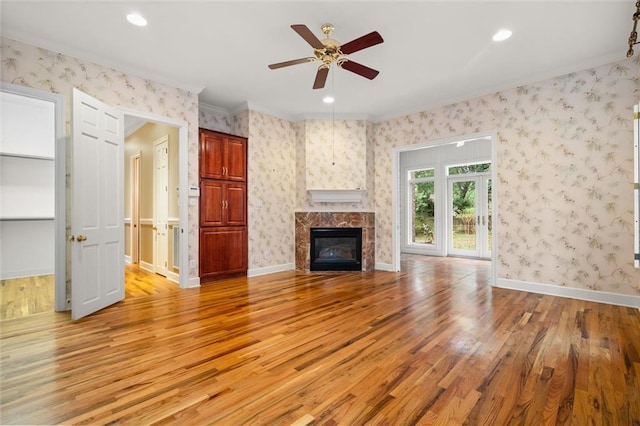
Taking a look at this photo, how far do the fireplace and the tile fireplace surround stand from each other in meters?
0.08

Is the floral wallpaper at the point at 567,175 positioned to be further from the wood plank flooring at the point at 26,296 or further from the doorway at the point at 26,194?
the doorway at the point at 26,194

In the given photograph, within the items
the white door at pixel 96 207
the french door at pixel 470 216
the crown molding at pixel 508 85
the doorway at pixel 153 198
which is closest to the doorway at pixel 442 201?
the french door at pixel 470 216

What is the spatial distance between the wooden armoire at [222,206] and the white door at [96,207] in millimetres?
1196

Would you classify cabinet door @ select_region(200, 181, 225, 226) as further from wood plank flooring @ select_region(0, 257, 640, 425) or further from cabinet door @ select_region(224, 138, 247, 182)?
wood plank flooring @ select_region(0, 257, 640, 425)

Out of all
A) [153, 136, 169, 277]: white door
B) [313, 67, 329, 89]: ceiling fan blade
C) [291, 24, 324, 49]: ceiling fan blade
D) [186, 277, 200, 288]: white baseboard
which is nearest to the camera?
[291, 24, 324, 49]: ceiling fan blade

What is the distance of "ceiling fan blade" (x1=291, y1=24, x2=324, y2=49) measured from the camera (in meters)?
2.46

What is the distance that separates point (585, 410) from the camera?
64.6 inches

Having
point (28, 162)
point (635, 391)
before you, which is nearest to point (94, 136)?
point (28, 162)

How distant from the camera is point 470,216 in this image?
7.50 meters

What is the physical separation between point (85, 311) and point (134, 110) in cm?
253

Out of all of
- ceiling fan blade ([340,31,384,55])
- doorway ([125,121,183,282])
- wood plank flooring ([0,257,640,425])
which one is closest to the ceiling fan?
ceiling fan blade ([340,31,384,55])

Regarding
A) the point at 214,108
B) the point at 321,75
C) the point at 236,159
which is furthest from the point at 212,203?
the point at 321,75

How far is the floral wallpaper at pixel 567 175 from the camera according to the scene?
11.6ft

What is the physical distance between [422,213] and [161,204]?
21.3 feet
